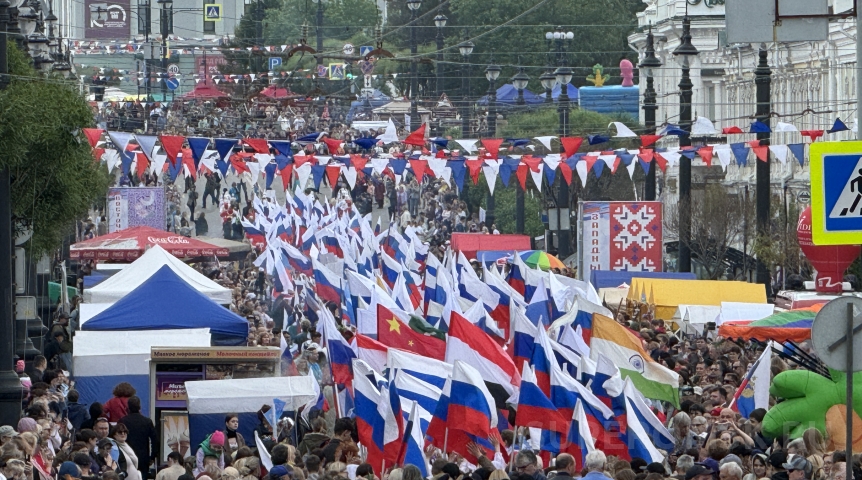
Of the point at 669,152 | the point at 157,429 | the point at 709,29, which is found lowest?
the point at 157,429

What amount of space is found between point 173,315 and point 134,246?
40.6ft

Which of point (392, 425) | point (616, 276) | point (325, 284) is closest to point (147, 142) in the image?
point (325, 284)

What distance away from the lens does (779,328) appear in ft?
65.5

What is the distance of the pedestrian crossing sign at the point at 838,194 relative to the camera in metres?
11.1

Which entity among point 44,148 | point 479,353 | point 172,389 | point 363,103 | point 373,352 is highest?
point 363,103

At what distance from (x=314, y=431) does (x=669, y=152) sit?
16658 mm

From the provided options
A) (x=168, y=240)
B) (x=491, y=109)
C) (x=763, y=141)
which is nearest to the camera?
(x=763, y=141)

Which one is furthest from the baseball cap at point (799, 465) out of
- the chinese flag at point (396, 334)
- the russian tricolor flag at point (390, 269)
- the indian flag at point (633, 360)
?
the russian tricolor flag at point (390, 269)

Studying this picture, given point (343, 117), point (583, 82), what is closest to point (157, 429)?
point (343, 117)

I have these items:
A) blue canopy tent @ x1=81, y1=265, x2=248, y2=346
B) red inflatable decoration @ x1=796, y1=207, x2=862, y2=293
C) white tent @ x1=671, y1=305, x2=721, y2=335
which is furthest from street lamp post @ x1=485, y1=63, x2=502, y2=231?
blue canopy tent @ x1=81, y1=265, x2=248, y2=346

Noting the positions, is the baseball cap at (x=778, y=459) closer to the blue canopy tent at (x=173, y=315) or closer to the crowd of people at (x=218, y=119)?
the blue canopy tent at (x=173, y=315)

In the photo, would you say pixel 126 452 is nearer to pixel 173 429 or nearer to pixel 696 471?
pixel 173 429

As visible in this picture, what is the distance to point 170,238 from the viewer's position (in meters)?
33.8

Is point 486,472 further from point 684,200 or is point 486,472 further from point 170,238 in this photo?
point 684,200
